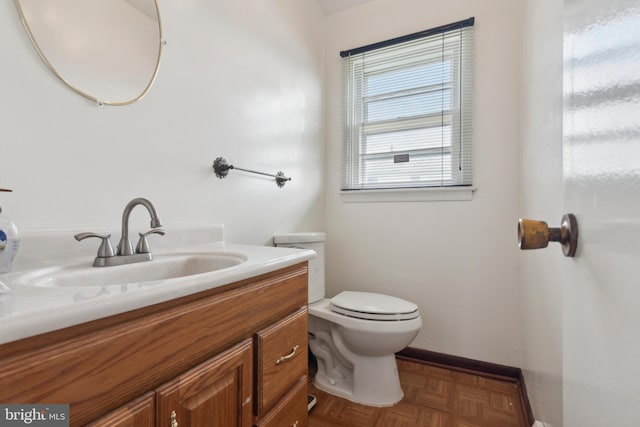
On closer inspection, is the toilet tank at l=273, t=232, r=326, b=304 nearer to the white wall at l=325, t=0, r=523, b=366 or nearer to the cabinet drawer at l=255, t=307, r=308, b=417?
the white wall at l=325, t=0, r=523, b=366

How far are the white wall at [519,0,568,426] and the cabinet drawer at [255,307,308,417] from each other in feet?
2.40

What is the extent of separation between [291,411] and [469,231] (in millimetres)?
1373

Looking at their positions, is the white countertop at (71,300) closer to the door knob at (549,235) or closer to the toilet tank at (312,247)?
the door knob at (549,235)

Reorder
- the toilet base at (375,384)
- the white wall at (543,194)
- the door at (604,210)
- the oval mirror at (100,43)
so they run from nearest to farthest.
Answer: the door at (604,210)
the oval mirror at (100,43)
the white wall at (543,194)
the toilet base at (375,384)

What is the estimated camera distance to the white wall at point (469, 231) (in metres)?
1.64

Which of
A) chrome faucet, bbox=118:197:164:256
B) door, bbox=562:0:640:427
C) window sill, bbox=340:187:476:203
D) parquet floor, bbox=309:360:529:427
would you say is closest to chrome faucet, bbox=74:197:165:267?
chrome faucet, bbox=118:197:164:256

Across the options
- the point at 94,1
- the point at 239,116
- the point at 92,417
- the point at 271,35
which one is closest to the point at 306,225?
the point at 239,116

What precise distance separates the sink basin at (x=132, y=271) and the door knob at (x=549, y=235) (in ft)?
2.03

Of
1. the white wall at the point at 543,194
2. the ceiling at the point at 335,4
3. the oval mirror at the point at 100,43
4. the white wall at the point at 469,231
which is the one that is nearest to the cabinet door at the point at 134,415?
the oval mirror at the point at 100,43

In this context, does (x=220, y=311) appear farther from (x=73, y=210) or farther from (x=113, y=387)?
(x=73, y=210)

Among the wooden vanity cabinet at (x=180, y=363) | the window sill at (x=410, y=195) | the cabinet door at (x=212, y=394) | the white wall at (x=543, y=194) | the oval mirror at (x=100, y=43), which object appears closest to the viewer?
the wooden vanity cabinet at (x=180, y=363)

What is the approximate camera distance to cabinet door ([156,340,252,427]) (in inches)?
20.4

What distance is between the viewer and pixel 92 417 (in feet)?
1.35

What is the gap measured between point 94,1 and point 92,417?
41.7 inches
